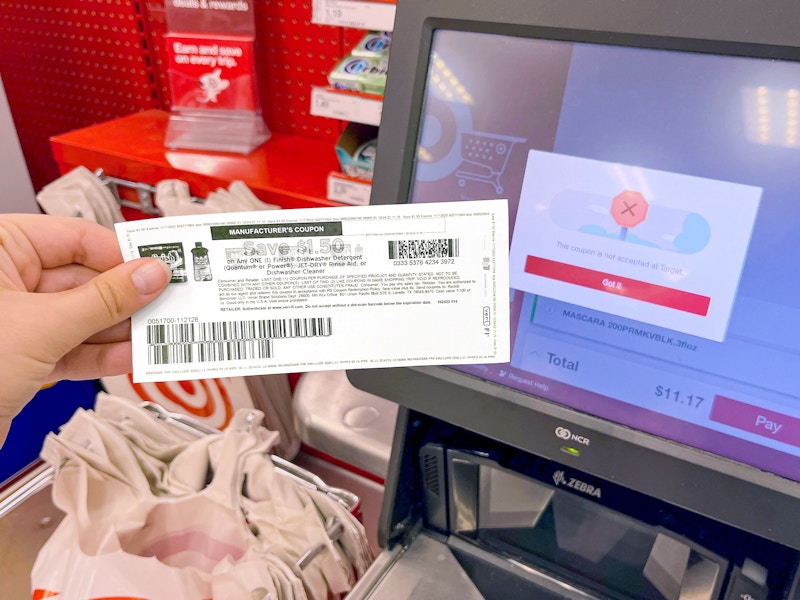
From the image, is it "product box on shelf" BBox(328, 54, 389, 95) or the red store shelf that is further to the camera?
the red store shelf

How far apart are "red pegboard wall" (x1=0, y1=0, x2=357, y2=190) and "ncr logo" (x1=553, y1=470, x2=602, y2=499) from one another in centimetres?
119

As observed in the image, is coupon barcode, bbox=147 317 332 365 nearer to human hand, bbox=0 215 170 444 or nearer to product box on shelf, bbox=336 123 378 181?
human hand, bbox=0 215 170 444

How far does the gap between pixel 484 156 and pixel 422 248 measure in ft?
0.38

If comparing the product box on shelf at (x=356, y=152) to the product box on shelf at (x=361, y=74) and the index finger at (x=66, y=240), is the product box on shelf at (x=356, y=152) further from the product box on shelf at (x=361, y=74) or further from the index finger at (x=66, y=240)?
the index finger at (x=66, y=240)

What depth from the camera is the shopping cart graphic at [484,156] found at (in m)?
0.54

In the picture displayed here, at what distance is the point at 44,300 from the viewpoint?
527 millimetres

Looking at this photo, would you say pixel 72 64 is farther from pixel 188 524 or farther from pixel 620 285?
pixel 620 285

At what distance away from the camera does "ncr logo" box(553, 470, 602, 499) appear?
60 centimetres

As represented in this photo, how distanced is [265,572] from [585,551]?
1.23 feet

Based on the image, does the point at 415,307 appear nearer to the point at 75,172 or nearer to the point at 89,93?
the point at 75,172

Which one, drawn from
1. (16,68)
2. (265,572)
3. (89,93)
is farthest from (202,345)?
(16,68)

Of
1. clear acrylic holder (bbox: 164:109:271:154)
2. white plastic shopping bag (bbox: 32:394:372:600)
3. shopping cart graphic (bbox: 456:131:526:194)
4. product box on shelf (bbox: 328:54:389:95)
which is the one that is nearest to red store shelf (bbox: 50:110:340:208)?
clear acrylic holder (bbox: 164:109:271:154)

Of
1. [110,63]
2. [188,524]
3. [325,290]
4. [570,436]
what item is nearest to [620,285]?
[570,436]

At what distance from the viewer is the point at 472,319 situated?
525 mm
